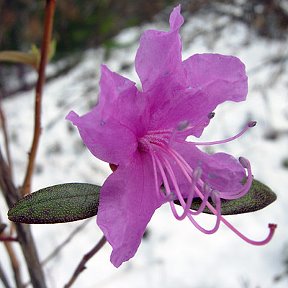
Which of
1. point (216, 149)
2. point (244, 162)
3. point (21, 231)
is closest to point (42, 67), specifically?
point (21, 231)

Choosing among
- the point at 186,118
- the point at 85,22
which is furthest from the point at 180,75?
the point at 85,22

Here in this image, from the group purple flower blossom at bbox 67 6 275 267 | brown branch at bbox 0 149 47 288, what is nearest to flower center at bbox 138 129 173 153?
purple flower blossom at bbox 67 6 275 267

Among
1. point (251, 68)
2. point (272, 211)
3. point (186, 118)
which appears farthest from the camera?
point (251, 68)

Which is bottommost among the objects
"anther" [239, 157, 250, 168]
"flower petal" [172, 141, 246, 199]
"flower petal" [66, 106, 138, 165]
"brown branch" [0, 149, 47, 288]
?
"brown branch" [0, 149, 47, 288]

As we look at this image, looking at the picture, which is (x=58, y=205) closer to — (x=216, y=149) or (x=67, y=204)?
(x=67, y=204)

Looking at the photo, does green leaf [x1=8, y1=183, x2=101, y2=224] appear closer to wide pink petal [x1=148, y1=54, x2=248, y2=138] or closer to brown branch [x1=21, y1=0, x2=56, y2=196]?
wide pink petal [x1=148, y1=54, x2=248, y2=138]

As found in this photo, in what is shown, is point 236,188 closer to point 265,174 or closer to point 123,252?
point 123,252
